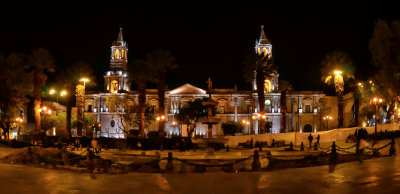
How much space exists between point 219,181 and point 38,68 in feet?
110

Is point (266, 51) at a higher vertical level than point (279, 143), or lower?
higher

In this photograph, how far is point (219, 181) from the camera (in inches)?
551

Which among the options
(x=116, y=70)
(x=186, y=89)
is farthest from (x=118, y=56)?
(x=186, y=89)

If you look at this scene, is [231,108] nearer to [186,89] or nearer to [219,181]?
[186,89]

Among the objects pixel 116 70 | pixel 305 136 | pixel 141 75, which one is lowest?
pixel 305 136

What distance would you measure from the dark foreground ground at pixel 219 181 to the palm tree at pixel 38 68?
25.9 metres

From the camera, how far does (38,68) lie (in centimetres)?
4116

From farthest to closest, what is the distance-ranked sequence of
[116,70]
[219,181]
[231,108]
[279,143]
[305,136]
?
[116,70] → [231,108] → [305,136] → [279,143] → [219,181]

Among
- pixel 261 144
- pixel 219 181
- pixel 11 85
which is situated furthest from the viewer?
pixel 11 85

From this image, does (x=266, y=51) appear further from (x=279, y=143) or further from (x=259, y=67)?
(x=279, y=143)

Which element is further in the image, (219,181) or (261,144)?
(261,144)

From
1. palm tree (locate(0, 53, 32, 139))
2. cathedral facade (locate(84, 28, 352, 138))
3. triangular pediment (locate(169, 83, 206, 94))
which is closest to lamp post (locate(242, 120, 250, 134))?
cathedral facade (locate(84, 28, 352, 138))

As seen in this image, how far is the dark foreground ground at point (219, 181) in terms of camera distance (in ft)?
39.6

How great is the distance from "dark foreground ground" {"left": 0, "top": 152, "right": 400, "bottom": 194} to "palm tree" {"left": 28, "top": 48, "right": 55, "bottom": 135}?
2591 centimetres
